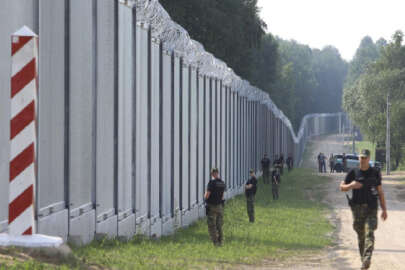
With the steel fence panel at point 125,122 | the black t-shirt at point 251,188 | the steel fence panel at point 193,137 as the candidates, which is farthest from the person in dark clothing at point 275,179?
the steel fence panel at point 125,122

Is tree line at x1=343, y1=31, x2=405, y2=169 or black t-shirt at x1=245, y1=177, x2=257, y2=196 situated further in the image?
tree line at x1=343, y1=31, x2=405, y2=169

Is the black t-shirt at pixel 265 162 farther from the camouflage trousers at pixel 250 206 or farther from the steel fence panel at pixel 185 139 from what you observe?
the steel fence panel at pixel 185 139

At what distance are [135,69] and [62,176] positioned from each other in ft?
16.3

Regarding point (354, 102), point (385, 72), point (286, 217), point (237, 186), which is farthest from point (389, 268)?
point (354, 102)

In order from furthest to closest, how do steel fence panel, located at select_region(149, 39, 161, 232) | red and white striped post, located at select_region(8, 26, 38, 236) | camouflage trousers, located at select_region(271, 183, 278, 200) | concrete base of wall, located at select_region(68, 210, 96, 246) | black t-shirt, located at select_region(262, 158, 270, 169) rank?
1. black t-shirt, located at select_region(262, 158, 270, 169)
2. camouflage trousers, located at select_region(271, 183, 278, 200)
3. steel fence panel, located at select_region(149, 39, 161, 232)
4. concrete base of wall, located at select_region(68, 210, 96, 246)
5. red and white striped post, located at select_region(8, 26, 38, 236)

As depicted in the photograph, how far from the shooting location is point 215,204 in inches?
702

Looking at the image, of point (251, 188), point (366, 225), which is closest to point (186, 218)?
point (251, 188)

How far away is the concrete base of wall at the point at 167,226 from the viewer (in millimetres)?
20547

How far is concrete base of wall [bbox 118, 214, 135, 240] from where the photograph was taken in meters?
16.0

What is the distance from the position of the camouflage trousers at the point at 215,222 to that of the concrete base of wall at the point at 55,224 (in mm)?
5274

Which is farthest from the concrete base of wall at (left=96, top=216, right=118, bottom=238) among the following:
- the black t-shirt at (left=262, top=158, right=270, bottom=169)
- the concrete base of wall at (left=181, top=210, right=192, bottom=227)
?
the black t-shirt at (left=262, top=158, right=270, bottom=169)

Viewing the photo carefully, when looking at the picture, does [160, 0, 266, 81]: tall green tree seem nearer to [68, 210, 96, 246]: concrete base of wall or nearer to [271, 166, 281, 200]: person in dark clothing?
[271, 166, 281, 200]: person in dark clothing

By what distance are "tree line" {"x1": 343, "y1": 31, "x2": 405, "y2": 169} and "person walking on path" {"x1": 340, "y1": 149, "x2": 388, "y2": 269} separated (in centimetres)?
7537

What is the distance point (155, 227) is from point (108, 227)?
14.1 feet
